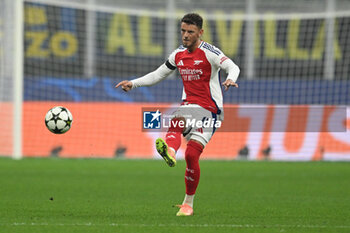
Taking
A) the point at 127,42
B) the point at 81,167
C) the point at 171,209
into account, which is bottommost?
the point at 81,167

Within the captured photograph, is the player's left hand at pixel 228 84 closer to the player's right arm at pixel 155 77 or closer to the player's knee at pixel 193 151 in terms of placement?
the player's knee at pixel 193 151

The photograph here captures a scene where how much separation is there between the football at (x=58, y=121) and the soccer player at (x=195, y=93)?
2244mm

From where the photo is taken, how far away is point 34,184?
1183 cm

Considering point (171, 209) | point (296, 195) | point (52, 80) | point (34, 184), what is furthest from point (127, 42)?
point (171, 209)

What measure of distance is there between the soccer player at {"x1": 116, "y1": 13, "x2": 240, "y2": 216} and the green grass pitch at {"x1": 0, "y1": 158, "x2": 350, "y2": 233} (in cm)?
66

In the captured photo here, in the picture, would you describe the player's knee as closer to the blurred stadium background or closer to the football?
the football

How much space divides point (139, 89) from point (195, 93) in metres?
11.8

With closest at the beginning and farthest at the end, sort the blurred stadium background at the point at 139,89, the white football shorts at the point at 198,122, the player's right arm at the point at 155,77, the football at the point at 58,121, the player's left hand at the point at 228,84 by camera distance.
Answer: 1. the player's left hand at the point at 228,84
2. the white football shorts at the point at 198,122
3. the player's right arm at the point at 155,77
4. the football at the point at 58,121
5. the blurred stadium background at the point at 139,89

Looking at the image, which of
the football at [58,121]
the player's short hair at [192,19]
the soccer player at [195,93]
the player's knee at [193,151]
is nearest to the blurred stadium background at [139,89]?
the football at [58,121]

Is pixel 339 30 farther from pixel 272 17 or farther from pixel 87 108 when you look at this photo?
pixel 87 108

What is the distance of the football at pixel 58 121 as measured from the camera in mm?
9680

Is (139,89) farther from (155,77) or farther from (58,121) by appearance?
(155,77)

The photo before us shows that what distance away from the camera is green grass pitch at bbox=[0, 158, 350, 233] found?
7055mm

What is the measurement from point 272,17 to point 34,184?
36.8ft
